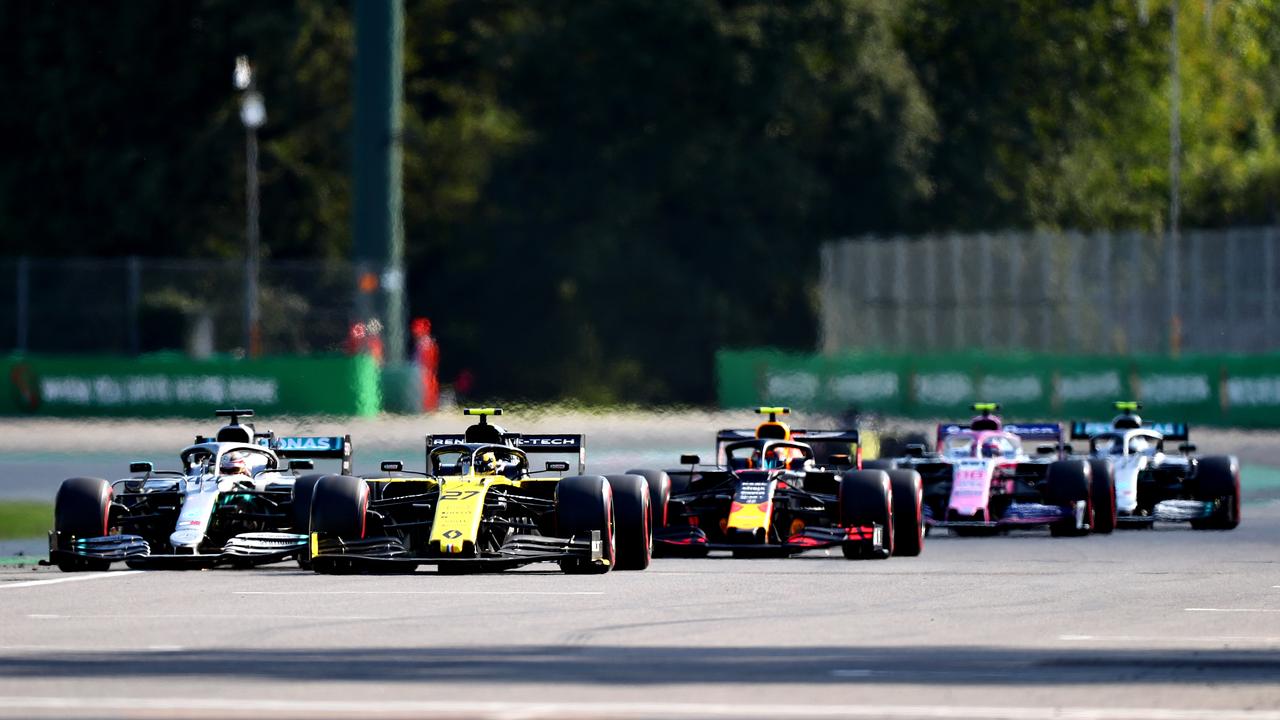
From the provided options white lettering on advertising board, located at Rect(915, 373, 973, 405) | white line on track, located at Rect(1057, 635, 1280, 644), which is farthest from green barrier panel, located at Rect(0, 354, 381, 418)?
white line on track, located at Rect(1057, 635, 1280, 644)

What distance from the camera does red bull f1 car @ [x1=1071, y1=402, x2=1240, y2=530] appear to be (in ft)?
83.0

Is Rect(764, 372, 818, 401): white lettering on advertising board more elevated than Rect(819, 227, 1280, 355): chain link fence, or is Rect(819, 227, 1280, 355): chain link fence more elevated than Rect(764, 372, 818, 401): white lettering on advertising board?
→ Rect(819, 227, 1280, 355): chain link fence

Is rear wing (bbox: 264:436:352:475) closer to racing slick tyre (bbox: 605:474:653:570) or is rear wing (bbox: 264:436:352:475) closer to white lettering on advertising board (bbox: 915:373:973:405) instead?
racing slick tyre (bbox: 605:474:653:570)

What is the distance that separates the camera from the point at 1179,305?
47562 millimetres

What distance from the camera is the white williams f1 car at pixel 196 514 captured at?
2009 cm

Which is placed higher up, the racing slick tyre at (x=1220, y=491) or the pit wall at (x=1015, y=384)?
the pit wall at (x=1015, y=384)

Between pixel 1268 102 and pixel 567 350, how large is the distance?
1141 inches

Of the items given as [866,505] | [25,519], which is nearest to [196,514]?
[866,505]

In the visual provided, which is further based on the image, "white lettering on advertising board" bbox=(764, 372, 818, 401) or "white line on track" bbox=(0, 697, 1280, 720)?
"white lettering on advertising board" bbox=(764, 372, 818, 401)

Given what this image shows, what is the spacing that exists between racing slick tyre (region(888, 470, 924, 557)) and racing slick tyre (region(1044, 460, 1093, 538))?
286 cm

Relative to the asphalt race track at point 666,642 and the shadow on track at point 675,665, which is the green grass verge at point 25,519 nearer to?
the asphalt race track at point 666,642

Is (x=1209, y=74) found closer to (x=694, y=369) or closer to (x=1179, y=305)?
(x=694, y=369)

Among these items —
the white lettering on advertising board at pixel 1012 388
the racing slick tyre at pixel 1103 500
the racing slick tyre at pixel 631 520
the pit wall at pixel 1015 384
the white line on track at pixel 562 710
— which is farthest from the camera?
the white lettering on advertising board at pixel 1012 388

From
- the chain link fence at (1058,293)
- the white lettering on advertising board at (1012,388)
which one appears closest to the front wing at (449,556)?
the chain link fence at (1058,293)
